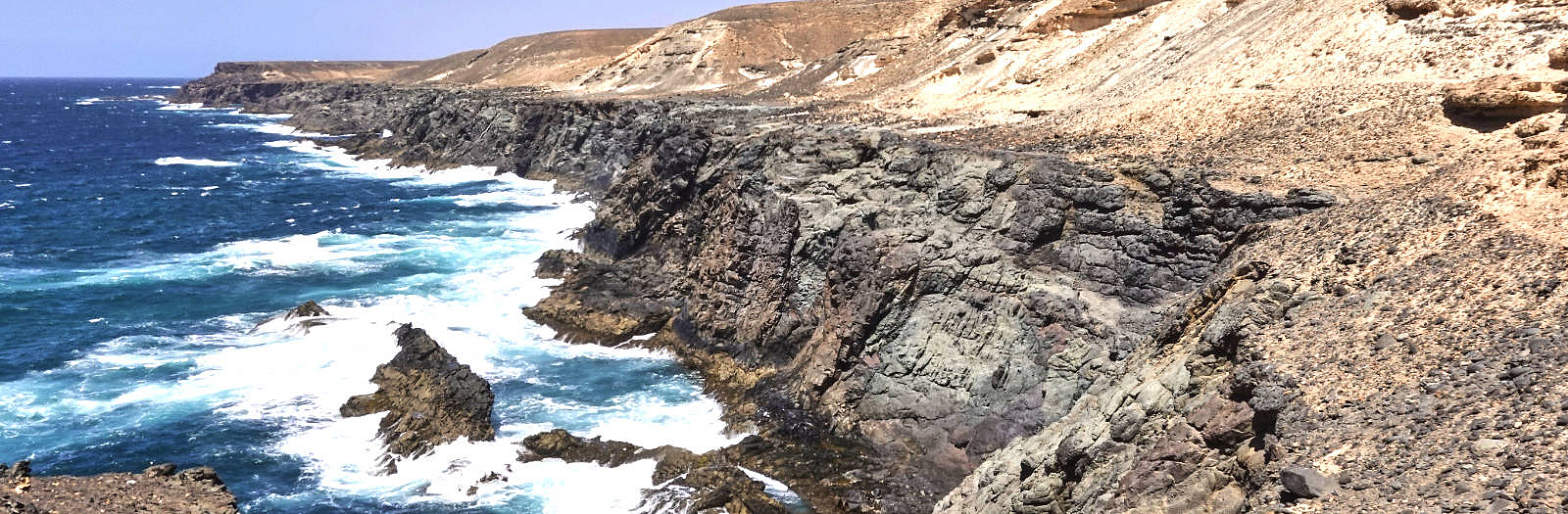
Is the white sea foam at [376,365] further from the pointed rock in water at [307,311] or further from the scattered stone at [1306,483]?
the scattered stone at [1306,483]

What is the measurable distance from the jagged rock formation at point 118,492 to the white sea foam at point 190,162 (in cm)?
6695

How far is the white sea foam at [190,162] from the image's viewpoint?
7569 centimetres

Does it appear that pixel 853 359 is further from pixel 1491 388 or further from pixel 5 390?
pixel 5 390

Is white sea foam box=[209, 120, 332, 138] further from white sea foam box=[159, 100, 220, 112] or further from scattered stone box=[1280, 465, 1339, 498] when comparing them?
scattered stone box=[1280, 465, 1339, 498]

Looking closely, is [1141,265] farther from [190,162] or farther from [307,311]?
[190,162]

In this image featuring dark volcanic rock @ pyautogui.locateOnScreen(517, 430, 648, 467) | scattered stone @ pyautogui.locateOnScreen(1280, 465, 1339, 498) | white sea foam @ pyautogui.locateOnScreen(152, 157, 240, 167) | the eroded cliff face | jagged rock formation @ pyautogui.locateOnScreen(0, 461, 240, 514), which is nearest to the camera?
scattered stone @ pyautogui.locateOnScreen(1280, 465, 1339, 498)

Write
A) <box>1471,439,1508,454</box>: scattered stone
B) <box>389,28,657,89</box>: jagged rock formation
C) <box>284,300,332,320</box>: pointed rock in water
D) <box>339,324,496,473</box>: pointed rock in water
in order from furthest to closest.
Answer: <box>389,28,657,89</box>: jagged rock formation → <box>284,300,332,320</box>: pointed rock in water → <box>339,324,496,473</box>: pointed rock in water → <box>1471,439,1508,454</box>: scattered stone

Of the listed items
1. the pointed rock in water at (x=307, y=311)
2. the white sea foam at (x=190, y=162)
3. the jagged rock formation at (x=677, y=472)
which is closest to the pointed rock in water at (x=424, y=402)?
the jagged rock formation at (x=677, y=472)

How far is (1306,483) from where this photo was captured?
10.6 meters

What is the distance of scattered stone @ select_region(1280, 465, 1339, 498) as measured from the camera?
10.5 metres

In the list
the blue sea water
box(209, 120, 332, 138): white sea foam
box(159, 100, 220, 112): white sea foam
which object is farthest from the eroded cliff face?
box(159, 100, 220, 112): white sea foam

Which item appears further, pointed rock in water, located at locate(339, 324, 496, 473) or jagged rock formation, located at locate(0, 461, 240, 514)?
pointed rock in water, located at locate(339, 324, 496, 473)

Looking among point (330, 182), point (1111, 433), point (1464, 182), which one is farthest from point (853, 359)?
point (330, 182)

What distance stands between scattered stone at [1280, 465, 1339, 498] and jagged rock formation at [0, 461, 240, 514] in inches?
566
